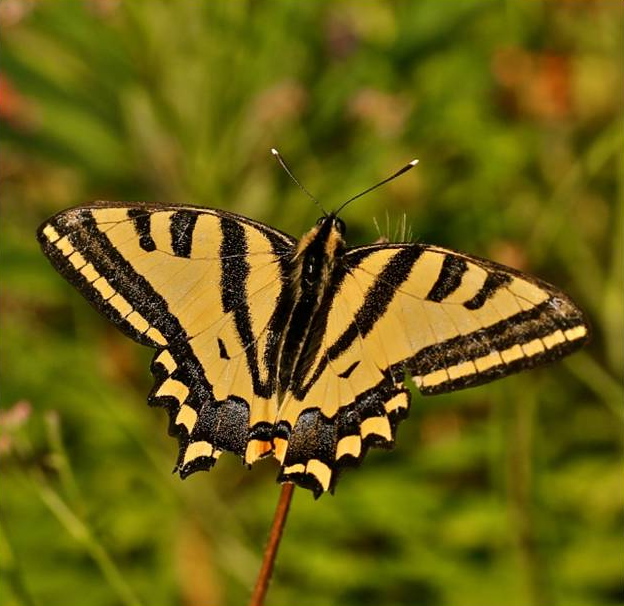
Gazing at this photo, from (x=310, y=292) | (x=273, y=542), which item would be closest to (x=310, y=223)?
(x=310, y=292)

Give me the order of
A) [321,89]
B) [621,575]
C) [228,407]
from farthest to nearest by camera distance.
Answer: [321,89]
[621,575]
[228,407]

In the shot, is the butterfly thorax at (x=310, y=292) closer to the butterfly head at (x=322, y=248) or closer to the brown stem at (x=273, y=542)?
the butterfly head at (x=322, y=248)

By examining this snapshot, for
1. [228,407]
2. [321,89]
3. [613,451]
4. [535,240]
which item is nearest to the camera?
[228,407]

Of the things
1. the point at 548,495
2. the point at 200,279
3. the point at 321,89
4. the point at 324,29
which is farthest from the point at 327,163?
the point at 200,279

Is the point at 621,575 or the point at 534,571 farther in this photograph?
the point at 621,575

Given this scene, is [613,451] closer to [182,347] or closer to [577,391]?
[577,391]

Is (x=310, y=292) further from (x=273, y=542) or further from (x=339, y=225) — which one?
(x=273, y=542)

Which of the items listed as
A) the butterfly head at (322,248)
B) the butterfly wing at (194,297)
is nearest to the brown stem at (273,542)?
the butterfly wing at (194,297)
